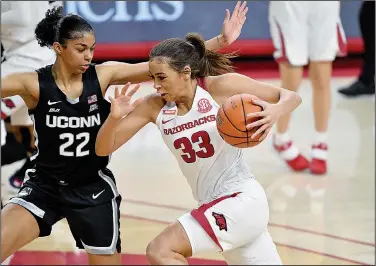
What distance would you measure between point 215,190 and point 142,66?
83 centimetres

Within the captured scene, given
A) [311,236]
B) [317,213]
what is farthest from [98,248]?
[317,213]

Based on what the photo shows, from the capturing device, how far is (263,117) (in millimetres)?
4133

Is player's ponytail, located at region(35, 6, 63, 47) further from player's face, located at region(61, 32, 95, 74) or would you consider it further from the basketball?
the basketball

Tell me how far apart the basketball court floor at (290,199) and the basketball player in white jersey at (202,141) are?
152 mm

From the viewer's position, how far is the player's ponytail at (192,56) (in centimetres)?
420

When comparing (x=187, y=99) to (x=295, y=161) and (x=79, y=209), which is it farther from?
(x=295, y=161)

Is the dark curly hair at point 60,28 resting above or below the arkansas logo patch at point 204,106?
above

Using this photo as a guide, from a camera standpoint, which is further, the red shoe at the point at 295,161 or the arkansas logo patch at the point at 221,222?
the red shoe at the point at 295,161

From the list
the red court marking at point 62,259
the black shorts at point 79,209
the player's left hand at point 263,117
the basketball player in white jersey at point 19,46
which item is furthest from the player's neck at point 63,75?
the basketball player in white jersey at point 19,46

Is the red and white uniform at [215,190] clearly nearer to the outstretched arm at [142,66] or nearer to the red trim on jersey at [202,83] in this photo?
the red trim on jersey at [202,83]

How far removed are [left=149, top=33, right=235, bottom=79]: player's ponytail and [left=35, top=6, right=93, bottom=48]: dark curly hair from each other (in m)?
0.46

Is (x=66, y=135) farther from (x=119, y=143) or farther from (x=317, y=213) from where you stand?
(x=317, y=213)

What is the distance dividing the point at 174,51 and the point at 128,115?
428 mm

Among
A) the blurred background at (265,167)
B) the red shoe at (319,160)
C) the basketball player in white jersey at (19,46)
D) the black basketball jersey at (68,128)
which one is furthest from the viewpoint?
the red shoe at (319,160)
